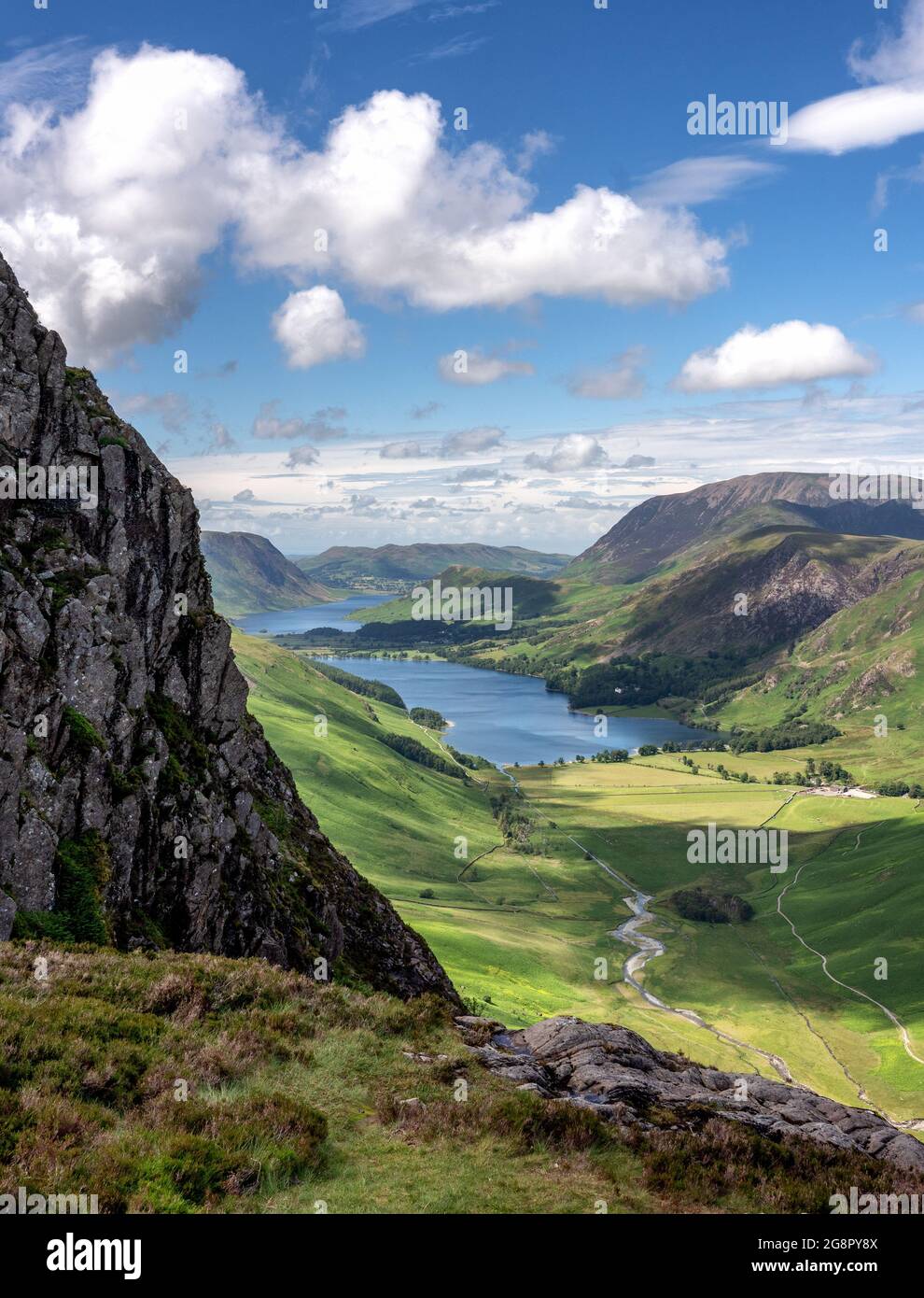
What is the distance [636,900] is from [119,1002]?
188 meters

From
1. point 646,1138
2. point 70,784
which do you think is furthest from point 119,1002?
point 646,1138

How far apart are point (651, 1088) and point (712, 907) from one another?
568 ft

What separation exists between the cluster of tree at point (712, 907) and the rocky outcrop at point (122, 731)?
145994 millimetres

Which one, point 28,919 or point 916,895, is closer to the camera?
point 28,919

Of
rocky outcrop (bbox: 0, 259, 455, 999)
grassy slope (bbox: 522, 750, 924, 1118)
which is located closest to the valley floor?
grassy slope (bbox: 522, 750, 924, 1118)

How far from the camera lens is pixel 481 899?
7101 inches

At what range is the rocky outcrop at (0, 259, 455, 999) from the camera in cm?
2919

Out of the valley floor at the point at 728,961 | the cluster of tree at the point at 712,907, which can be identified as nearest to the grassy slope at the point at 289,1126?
the valley floor at the point at 728,961

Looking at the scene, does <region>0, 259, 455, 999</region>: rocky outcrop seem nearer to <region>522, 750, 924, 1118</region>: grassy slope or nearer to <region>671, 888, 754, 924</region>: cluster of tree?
<region>522, 750, 924, 1118</region>: grassy slope

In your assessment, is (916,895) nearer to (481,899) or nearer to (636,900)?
(636,900)

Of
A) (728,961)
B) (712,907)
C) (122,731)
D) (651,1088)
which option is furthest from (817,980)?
(122,731)

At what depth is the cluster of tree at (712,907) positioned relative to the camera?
179500 mm

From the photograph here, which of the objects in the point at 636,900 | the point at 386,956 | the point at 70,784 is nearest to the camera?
the point at 70,784

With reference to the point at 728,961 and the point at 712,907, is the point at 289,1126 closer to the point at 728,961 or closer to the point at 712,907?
the point at 728,961
